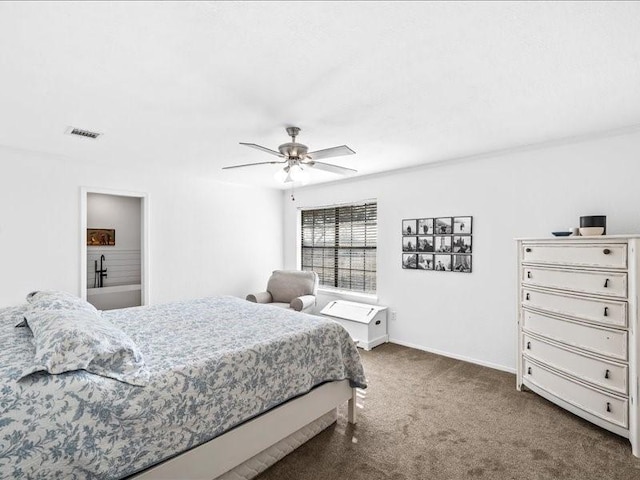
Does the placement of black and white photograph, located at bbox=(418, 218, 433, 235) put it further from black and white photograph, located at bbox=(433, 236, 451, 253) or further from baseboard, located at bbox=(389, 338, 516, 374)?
baseboard, located at bbox=(389, 338, 516, 374)

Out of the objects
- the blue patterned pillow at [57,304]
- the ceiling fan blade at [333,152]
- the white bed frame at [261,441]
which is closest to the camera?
the white bed frame at [261,441]

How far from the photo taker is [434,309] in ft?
13.6

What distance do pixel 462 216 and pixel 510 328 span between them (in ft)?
4.44

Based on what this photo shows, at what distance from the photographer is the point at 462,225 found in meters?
3.86

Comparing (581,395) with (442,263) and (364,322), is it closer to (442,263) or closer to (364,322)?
(442,263)

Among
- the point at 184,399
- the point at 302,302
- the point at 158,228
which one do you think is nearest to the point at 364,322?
the point at 302,302

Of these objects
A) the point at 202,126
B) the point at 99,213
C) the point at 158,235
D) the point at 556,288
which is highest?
the point at 202,126

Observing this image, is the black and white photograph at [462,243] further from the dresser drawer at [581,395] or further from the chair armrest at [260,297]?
the chair armrest at [260,297]

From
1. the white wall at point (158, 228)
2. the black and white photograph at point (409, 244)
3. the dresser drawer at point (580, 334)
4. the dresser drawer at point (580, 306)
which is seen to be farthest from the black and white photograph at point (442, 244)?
the white wall at point (158, 228)

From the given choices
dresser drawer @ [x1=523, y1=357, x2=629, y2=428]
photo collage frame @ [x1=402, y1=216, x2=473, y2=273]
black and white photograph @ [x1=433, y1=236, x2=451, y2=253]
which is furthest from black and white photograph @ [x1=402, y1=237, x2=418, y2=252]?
dresser drawer @ [x1=523, y1=357, x2=629, y2=428]

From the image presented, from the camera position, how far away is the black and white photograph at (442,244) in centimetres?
399

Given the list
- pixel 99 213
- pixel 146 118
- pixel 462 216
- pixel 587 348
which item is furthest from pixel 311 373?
pixel 99 213

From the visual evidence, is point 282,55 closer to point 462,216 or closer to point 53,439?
point 53,439

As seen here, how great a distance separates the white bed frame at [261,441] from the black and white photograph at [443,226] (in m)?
2.34
